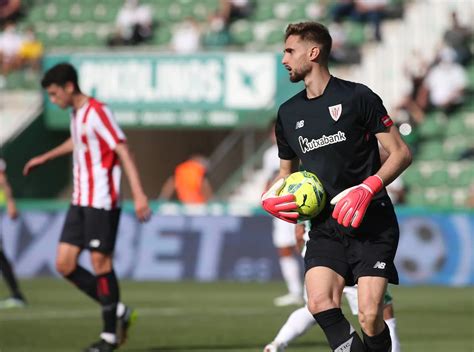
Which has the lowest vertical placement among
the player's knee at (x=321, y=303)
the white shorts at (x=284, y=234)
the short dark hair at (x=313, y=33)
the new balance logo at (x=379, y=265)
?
the white shorts at (x=284, y=234)

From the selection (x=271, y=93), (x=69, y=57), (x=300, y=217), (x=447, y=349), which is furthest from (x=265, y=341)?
(x=69, y=57)

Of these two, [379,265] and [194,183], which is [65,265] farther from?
[194,183]

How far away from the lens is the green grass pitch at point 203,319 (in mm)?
10789

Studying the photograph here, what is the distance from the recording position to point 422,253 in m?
19.4

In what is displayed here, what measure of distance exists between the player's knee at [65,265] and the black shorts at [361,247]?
340 centimetres

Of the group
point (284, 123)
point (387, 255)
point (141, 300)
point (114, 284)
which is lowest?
point (141, 300)

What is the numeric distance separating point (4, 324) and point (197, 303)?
3.49 meters

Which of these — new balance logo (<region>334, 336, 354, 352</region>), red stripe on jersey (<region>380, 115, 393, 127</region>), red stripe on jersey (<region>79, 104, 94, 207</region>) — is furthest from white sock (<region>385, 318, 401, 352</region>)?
red stripe on jersey (<region>79, 104, 94, 207</region>)

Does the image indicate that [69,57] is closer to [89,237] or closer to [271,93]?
[271,93]

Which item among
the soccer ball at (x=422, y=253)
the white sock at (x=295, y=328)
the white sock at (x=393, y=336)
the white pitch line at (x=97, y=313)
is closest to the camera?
the white sock at (x=393, y=336)

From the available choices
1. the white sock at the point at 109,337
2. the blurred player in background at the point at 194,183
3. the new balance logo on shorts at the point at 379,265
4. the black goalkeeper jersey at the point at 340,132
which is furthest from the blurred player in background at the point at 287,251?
the new balance logo on shorts at the point at 379,265

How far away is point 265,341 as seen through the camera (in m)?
11.1

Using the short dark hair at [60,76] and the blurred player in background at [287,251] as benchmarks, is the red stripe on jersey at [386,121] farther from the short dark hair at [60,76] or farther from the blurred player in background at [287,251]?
the blurred player in background at [287,251]

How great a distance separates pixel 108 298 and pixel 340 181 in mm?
3340
